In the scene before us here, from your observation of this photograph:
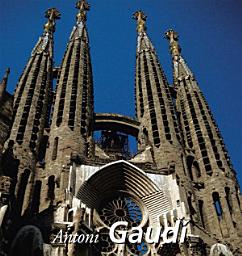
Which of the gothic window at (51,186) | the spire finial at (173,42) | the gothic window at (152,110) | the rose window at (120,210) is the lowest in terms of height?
the rose window at (120,210)

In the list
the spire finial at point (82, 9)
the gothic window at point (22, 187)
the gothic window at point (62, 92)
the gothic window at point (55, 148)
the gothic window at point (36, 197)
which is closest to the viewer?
the gothic window at point (22, 187)

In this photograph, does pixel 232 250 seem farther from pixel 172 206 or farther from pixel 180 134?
pixel 180 134

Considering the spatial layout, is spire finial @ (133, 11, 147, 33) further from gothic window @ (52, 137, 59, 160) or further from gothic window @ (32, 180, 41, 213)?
gothic window @ (32, 180, 41, 213)

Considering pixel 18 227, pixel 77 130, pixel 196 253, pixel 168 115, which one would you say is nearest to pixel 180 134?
pixel 168 115

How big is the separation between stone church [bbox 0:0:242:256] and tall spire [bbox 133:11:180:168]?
74mm

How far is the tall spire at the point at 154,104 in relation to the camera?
77.6 ft

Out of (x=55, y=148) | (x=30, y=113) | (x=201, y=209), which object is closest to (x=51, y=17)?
(x=30, y=113)

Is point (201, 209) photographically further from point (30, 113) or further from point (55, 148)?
point (30, 113)

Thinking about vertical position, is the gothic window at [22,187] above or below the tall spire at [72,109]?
below

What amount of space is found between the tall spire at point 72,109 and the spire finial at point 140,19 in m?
6.54

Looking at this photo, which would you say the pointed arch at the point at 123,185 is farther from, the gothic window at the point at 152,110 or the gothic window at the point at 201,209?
the gothic window at the point at 152,110

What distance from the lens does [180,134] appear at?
24.7m

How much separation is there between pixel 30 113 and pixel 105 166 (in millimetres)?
6150

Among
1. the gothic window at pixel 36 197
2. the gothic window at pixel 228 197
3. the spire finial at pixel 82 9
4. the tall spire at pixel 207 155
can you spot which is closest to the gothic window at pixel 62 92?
the gothic window at pixel 36 197
